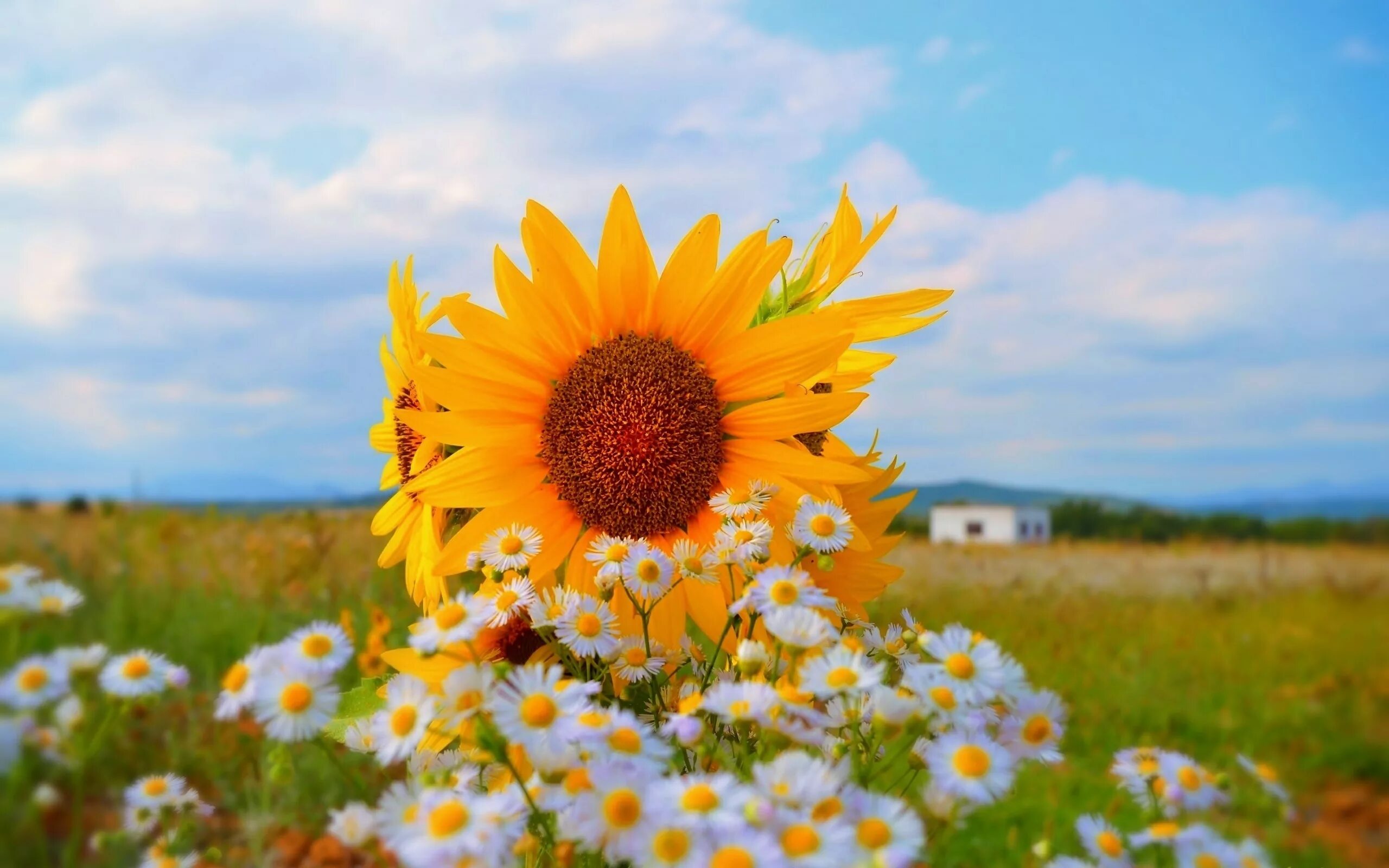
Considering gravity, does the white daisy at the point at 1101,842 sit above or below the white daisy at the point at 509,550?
below

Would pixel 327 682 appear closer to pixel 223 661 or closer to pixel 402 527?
pixel 402 527

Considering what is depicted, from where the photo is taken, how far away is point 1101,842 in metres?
0.60

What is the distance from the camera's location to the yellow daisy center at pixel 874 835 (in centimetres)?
44

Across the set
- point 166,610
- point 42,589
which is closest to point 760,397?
point 42,589

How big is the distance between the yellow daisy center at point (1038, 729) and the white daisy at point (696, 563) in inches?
9.3

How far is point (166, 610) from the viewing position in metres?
2.76

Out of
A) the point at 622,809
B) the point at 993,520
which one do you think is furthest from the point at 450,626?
the point at 993,520

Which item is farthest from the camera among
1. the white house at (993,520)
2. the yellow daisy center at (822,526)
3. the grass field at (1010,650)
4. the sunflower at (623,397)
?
the white house at (993,520)

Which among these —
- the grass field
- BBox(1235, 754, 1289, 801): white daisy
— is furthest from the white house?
BBox(1235, 754, 1289, 801): white daisy

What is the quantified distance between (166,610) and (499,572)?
2.48 meters

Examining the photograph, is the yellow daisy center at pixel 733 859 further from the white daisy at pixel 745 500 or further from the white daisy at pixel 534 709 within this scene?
the white daisy at pixel 745 500

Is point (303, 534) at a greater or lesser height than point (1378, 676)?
greater

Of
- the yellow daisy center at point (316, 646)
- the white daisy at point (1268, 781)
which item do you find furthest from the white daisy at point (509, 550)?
the white daisy at point (1268, 781)

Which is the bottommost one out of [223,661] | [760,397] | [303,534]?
[223,661]
